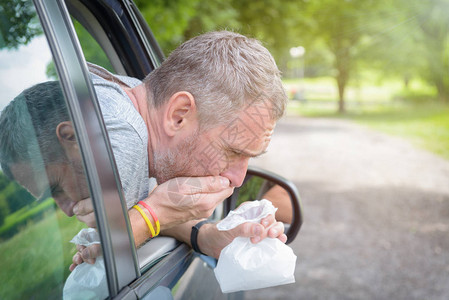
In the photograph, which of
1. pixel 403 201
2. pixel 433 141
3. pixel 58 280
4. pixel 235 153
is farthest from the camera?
pixel 433 141

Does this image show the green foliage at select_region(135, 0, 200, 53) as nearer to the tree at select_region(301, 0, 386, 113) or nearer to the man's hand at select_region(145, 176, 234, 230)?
the man's hand at select_region(145, 176, 234, 230)

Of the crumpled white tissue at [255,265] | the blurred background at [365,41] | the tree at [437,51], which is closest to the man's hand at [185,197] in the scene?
the crumpled white tissue at [255,265]

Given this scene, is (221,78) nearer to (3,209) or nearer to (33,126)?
(33,126)

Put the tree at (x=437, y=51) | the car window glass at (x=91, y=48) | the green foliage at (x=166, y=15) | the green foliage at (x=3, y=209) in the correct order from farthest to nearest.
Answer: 1. the tree at (x=437, y=51)
2. the green foliage at (x=166, y=15)
3. the car window glass at (x=91, y=48)
4. the green foliage at (x=3, y=209)

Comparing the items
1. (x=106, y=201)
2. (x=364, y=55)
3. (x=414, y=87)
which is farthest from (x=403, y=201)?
(x=414, y=87)

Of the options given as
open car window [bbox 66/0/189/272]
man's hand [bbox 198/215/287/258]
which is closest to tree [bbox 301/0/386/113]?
open car window [bbox 66/0/189/272]

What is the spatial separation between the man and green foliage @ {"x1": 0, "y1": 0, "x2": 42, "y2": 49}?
0.41 m

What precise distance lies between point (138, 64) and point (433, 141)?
1295 cm

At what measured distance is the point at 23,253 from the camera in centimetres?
92

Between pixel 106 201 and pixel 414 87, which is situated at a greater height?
pixel 106 201

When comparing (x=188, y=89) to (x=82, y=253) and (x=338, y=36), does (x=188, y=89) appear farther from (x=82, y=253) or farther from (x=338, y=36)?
(x=338, y=36)

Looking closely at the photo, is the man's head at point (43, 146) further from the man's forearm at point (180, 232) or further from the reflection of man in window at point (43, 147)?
the man's forearm at point (180, 232)

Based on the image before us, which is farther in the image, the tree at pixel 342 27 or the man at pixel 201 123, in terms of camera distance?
the tree at pixel 342 27

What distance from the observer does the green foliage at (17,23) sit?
3.25 feet
